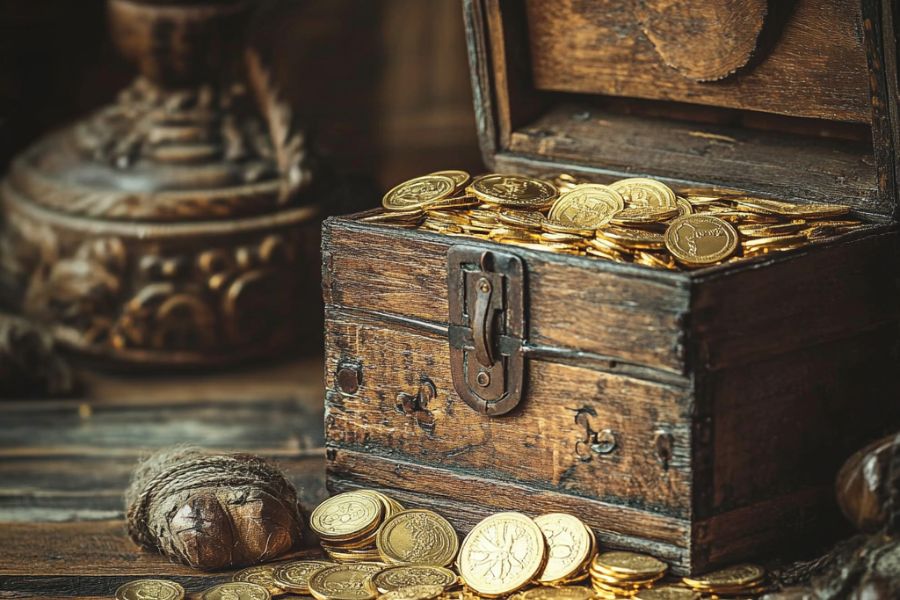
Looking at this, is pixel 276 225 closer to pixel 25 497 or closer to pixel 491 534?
pixel 25 497

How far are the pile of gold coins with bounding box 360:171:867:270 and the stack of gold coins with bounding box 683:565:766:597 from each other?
56cm

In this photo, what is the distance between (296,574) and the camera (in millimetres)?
2609

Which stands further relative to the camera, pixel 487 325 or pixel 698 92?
pixel 698 92

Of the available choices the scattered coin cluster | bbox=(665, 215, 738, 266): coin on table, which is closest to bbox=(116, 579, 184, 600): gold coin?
the scattered coin cluster

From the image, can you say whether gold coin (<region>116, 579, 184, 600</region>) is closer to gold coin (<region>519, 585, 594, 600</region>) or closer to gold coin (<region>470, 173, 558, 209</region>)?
gold coin (<region>519, 585, 594, 600</region>)

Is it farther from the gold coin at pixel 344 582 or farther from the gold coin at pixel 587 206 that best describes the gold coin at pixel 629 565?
the gold coin at pixel 587 206

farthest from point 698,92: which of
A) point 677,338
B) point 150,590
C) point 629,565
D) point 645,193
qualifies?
point 150,590

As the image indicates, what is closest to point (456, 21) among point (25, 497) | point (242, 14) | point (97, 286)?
point (242, 14)

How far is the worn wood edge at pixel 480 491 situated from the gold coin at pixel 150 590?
1.51 ft

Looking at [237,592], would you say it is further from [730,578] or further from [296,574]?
[730,578]

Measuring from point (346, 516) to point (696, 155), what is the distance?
1109 mm

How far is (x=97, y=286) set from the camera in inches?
155

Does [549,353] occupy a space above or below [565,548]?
above

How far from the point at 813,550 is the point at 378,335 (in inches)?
36.9
